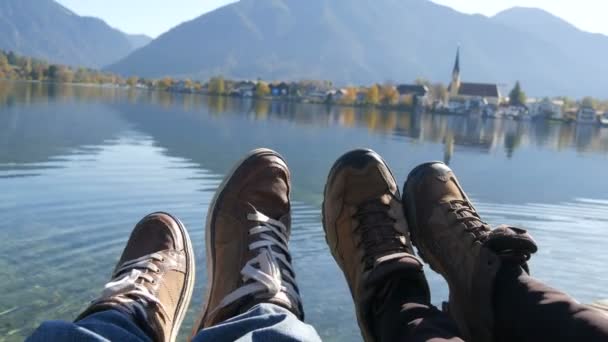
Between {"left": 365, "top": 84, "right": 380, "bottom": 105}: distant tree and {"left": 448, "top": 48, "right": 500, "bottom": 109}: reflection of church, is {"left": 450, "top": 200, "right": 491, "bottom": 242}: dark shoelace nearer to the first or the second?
{"left": 365, "top": 84, "right": 380, "bottom": 105}: distant tree

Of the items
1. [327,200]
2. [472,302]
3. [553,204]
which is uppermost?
[327,200]

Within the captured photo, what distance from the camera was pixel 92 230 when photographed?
4.31 m

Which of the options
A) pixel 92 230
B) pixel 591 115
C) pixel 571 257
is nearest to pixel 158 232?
pixel 92 230

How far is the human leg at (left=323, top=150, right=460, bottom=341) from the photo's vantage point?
1614mm

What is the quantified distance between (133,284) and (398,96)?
79422 millimetres

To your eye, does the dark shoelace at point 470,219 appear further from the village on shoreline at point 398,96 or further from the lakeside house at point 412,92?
the lakeside house at point 412,92

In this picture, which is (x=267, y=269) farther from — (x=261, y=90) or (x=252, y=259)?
(x=261, y=90)

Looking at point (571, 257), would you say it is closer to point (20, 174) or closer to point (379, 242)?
point (379, 242)

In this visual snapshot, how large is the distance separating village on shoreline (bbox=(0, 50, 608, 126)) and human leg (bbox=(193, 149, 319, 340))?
67.3m

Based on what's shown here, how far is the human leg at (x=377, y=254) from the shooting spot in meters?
1.61

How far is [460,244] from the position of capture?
6.79 feet

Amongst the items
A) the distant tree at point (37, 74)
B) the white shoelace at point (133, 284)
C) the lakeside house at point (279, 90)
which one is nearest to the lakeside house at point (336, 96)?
the lakeside house at point (279, 90)

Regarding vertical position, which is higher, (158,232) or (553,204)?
(158,232)

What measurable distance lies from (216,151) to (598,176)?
347 inches
